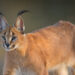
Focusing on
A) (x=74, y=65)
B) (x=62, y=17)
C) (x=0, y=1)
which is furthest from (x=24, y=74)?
(x=62, y=17)

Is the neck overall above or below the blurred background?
above

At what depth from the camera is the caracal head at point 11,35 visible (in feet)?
10.3

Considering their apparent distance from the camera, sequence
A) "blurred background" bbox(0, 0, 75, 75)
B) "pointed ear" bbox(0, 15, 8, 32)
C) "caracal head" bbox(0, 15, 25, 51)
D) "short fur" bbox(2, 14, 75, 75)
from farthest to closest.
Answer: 1. "blurred background" bbox(0, 0, 75, 75)
2. "short fur" bbox(2, 14, 75, 75)
3. "pointed ear" bbox(0, 15, 8, 32)
4. "caracal head" bbox(0, 15, 25, 51)

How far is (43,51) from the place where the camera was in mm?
3621

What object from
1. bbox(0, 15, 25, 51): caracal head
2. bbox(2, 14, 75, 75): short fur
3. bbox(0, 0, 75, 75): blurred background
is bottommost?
bbox(0, 0, 75, 75): blurred background

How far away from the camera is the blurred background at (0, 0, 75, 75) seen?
21.3 ft

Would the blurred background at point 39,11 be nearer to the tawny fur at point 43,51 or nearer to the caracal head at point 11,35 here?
the tawny fur at point 43,51

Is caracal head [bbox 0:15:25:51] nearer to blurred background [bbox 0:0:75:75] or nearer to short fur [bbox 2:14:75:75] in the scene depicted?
short fur [bbox 2:14:75:75]

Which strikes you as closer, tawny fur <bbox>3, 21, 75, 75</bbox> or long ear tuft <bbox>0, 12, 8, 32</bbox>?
long ear tuft <bbox>0, 12, 8, 32</bbox>

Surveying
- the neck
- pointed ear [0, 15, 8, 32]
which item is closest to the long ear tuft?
pointed ear [0, 15, 8, 32]

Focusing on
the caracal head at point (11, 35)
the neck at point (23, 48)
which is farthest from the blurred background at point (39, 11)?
the caracal head at point (11, 35)

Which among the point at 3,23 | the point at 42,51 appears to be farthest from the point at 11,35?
the point at 42,51

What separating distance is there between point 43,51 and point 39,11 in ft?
11.2

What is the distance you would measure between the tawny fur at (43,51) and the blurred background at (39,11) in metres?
2.37
